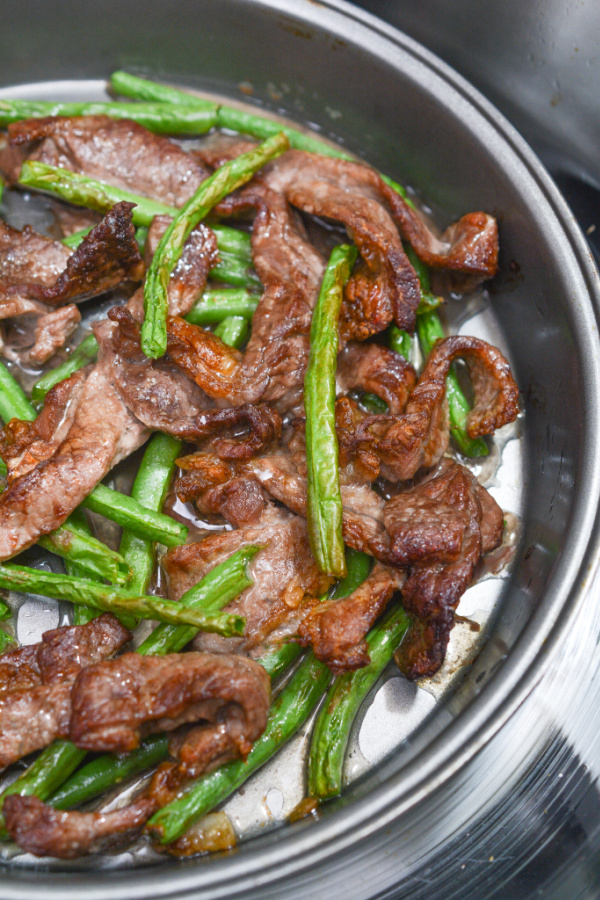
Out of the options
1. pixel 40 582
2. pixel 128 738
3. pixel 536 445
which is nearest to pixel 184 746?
pixel 128 738

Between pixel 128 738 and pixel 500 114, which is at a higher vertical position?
pixel 500 114

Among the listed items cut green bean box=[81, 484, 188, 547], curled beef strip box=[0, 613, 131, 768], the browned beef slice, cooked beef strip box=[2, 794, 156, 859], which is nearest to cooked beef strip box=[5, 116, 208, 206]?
cut green bean box=[81, 484, 188, 547]

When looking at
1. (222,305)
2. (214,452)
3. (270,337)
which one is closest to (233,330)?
(222,305)

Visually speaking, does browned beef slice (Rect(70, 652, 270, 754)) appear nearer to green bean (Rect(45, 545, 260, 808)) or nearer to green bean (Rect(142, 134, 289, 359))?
green bean (Rect(45, 545, 260, 808))

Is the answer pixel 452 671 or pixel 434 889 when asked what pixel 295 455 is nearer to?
pixel 452 671

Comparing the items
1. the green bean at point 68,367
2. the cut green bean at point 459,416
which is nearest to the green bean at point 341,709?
the cut green bean at point 459,416

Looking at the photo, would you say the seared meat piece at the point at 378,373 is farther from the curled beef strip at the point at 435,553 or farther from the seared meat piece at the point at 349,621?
the seared meat piece at the point at 349,621
